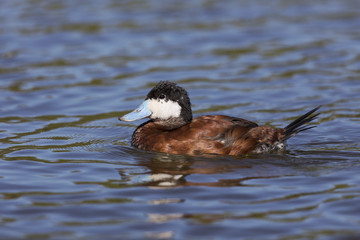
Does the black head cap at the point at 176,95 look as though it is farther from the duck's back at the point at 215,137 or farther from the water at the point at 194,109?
the water at the point at 194,109

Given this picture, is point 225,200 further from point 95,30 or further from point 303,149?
point 95,30

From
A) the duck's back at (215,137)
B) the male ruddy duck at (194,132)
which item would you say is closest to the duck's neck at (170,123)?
the male ruddy duck at (194,132)

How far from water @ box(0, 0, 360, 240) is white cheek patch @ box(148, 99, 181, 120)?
529 mm

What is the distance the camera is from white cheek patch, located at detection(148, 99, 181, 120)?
700 centimetres

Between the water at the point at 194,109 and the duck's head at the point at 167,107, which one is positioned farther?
the duck's head at the point at 167,107

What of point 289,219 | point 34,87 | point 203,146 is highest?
point 34,87

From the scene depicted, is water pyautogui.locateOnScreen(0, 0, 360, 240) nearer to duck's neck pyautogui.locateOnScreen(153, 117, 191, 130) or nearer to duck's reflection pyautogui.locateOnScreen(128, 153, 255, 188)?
duck's reflection pyautogui.locateOnScreen(128, 153, 255, 188)

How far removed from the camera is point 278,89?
9.57 m

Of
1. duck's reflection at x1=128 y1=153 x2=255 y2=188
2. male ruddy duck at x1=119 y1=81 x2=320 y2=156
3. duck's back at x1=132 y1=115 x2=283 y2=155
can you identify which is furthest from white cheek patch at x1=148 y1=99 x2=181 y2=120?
duck's reflection at x1=128 y1=153 x2=255 y2=188

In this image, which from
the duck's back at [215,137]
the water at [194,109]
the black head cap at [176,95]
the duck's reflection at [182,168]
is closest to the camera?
the water at [194,109]

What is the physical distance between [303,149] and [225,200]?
1.86m

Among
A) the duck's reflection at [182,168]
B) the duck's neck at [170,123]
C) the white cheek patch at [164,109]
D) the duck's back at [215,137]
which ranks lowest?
the duck's reflection at [182,168]

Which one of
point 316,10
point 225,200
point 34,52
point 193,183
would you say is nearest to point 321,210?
point 225,200

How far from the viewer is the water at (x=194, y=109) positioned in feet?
16.5
